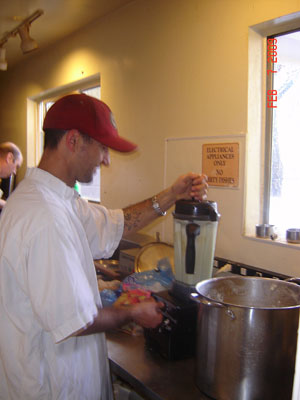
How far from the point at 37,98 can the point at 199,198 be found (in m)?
3.00

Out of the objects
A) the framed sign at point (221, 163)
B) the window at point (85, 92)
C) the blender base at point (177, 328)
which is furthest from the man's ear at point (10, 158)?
the blender base at point (177, 328)

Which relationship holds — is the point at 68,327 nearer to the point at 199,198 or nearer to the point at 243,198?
the point at 199,198

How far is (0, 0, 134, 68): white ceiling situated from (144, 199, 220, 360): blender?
1.67 metres

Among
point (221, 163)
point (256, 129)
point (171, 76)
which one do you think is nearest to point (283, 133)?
point (256, 129)

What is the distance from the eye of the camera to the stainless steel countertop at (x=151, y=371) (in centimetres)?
102

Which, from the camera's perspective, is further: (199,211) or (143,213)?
(143,213)

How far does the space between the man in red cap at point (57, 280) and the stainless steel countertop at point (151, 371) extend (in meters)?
0.09

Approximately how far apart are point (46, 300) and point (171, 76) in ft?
4.93

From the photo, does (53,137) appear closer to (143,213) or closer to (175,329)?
(143,213)

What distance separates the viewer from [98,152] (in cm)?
103

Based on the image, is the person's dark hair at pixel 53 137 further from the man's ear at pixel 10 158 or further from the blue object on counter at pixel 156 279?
the man's ear at pixel 10 158

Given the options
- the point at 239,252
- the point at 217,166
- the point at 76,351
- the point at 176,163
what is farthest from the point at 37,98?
the point at 76,351

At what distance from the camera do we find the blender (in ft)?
3.70

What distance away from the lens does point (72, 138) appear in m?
0.99
